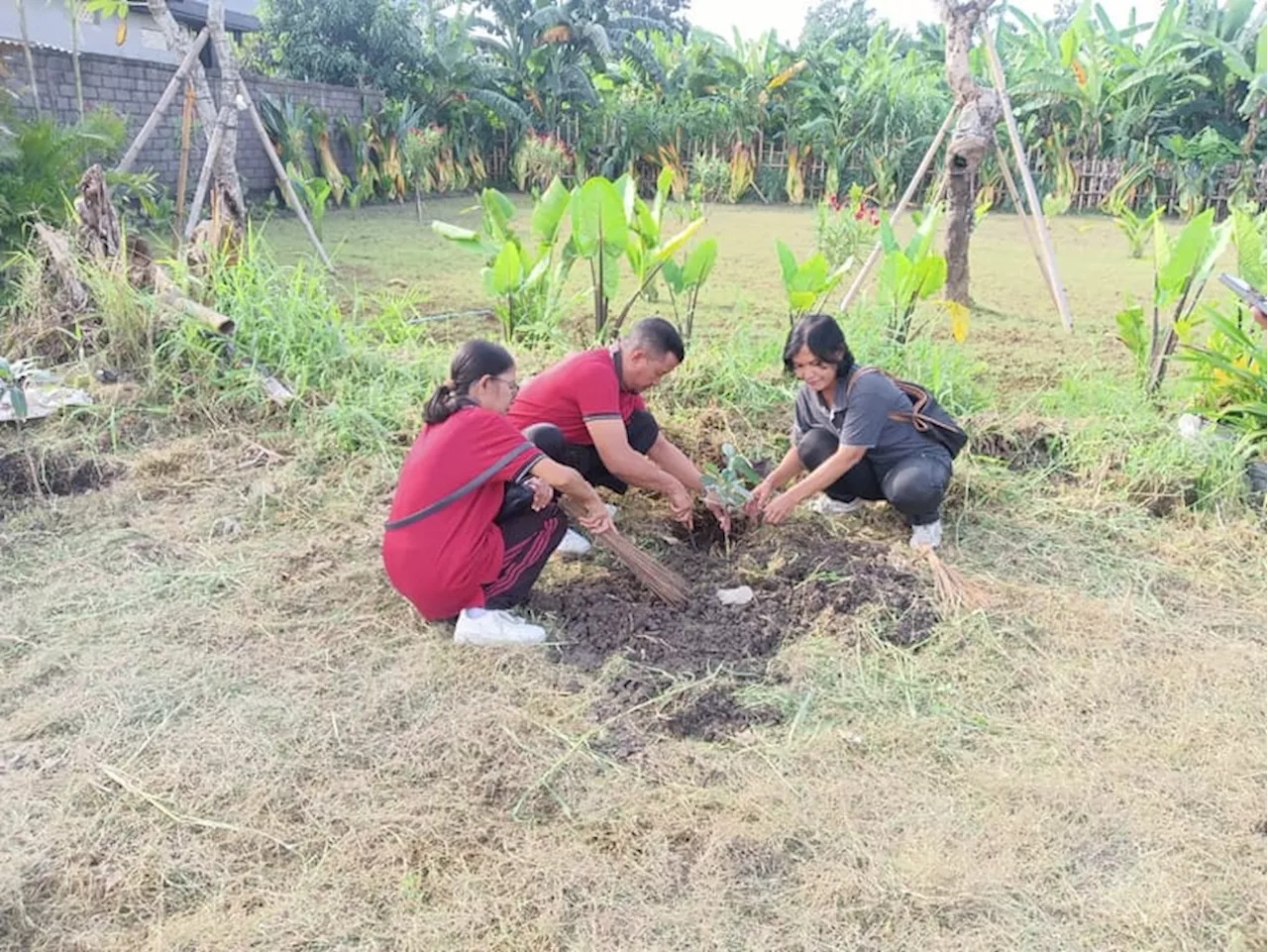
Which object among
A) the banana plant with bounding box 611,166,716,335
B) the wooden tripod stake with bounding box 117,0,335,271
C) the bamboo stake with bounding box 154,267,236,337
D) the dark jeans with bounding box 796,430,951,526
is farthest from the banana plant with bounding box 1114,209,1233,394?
the wooden tripod stake with bounding box 117,0,335,271

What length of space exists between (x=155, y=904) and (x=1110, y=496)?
3.17m

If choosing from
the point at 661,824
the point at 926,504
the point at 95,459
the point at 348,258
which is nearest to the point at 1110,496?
the point at 926,504

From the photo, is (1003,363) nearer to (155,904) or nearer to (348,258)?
(155,904)

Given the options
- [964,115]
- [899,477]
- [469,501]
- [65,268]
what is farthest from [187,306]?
[964,115]

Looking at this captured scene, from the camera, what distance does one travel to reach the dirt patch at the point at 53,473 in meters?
3.42

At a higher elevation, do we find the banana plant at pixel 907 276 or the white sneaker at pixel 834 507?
the banana plant at pixel 907 276

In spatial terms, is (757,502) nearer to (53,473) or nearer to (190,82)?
(53,473)

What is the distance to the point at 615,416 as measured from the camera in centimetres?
290

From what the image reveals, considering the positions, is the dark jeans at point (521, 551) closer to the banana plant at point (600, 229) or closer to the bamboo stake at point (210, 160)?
the banana plant at point (600, 229)

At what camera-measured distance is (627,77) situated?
55.0 feet

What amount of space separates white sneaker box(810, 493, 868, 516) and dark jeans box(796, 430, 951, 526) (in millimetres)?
67

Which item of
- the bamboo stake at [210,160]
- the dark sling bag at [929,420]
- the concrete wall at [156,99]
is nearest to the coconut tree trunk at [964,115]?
the dark sling bag at [929,420]

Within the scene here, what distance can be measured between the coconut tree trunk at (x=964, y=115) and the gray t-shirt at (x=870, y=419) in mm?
3414

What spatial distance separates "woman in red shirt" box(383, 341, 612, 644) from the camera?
2.41 meters
